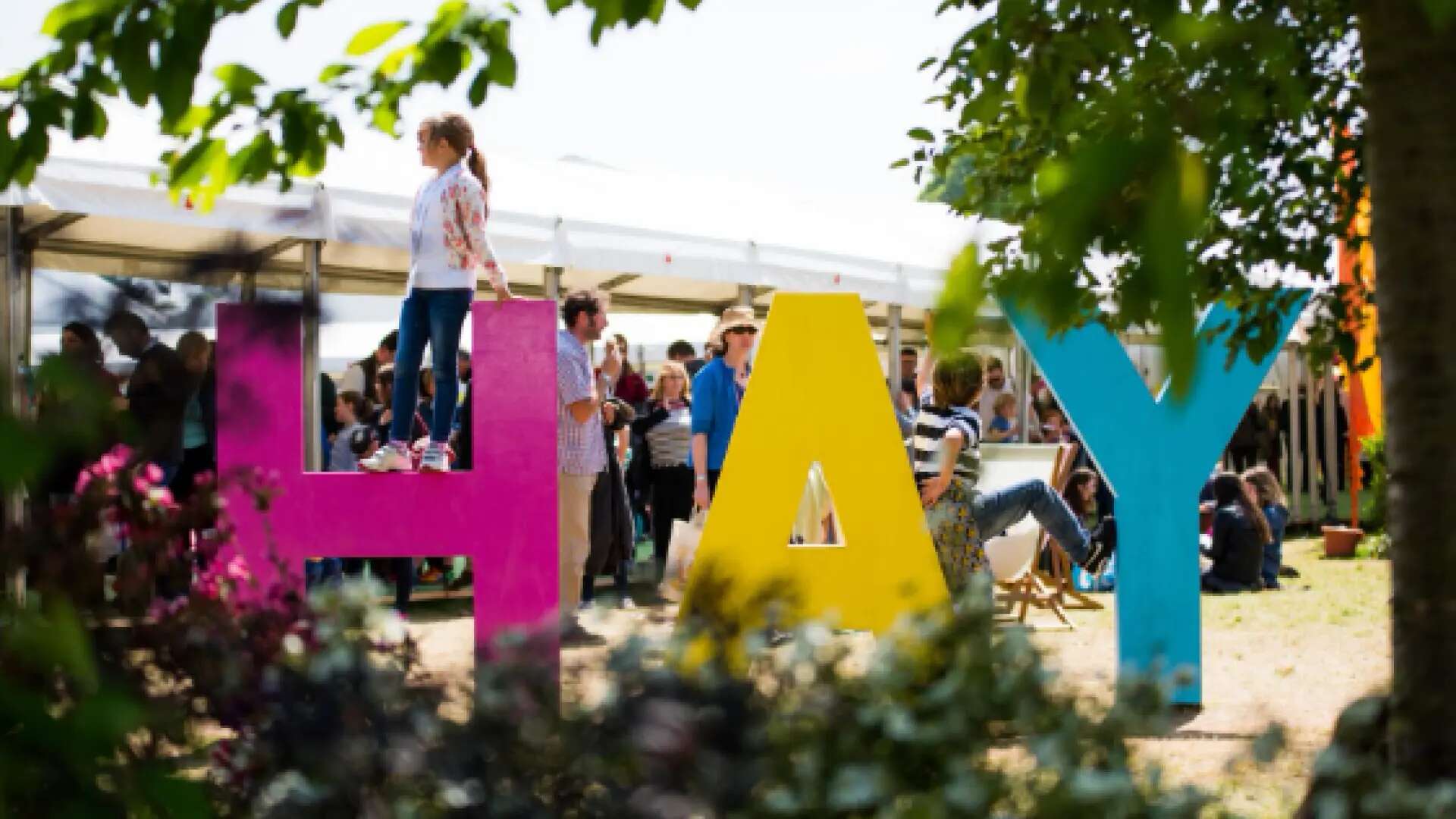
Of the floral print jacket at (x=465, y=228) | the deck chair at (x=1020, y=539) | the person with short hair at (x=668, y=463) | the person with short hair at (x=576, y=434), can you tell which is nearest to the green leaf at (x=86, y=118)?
the floral print jacket at (x=465, y=228)

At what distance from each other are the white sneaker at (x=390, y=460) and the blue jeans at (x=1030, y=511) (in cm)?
241

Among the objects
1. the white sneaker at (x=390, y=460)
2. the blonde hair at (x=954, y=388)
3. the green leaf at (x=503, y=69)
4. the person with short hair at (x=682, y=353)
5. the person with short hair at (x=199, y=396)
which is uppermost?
the green leaf at (x=503, y=69)

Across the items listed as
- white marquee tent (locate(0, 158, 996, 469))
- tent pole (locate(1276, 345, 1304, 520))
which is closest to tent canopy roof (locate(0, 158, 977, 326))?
white marquee tent (locate(0, 158, 996, 469))

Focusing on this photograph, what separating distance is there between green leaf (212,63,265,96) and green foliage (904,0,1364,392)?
1.02m

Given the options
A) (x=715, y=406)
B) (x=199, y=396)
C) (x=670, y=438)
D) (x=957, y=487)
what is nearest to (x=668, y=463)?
(x=670, y=438)

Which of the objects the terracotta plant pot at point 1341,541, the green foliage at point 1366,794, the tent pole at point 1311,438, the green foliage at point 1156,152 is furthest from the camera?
the tent pole at point 1311,438

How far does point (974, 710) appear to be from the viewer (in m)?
2.00

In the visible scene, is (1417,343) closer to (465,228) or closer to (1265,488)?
(465,228)

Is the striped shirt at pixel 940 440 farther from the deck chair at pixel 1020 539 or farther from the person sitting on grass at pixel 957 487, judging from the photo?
the deck chair at pixel 1020 539

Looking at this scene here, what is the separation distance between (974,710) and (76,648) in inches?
48.0

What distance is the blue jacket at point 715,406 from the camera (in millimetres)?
7426

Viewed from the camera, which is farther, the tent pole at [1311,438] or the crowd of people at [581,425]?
the tent pole at [1311,438]

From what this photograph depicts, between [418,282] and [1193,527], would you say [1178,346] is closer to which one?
[418,282]

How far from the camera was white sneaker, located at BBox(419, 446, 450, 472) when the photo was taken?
502cm
